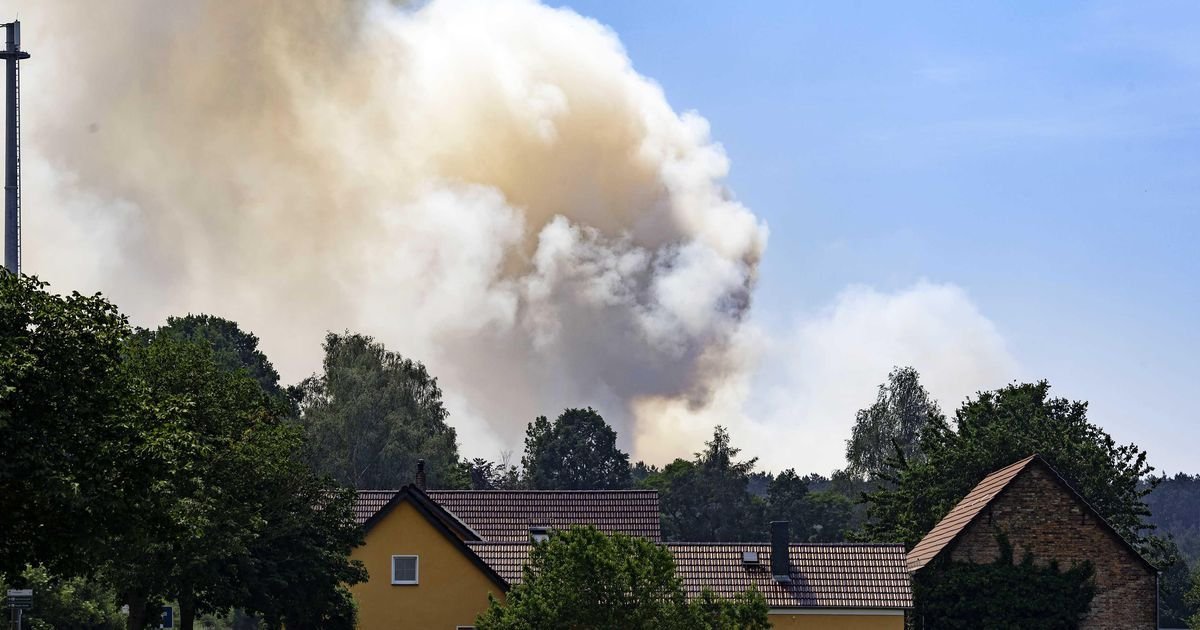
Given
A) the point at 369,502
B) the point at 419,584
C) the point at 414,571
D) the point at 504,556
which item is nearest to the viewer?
the point at 504,556

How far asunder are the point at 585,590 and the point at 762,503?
126 meters

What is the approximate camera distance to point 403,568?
6844 cm

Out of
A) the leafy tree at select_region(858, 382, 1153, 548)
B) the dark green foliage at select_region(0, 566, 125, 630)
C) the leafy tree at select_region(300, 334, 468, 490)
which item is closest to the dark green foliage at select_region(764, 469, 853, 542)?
the leafy tree at select_region(300, 334, 468, 490)

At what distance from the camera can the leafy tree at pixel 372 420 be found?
427ft

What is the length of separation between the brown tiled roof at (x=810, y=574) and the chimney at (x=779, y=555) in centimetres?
24

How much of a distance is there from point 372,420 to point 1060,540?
74383 millimetres

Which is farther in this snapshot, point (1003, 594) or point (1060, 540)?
point (1060, 540)

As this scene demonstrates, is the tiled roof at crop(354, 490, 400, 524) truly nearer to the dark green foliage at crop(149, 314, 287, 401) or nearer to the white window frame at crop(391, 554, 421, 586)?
the white window frame at crop(391, 554, 421, 586)

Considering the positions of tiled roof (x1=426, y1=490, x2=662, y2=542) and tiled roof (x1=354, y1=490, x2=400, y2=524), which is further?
tiled roof (x1=426, y1=490, x2=662, y2=542)

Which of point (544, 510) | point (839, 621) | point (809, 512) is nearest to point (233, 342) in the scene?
point (809, 512)

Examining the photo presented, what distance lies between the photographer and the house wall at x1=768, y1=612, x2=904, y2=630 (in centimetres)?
6256

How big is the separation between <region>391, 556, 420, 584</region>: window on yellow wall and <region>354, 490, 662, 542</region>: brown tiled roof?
31.0 ft

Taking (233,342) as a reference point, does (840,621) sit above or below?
below

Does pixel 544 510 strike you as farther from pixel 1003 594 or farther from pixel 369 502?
pixel 1003 594
